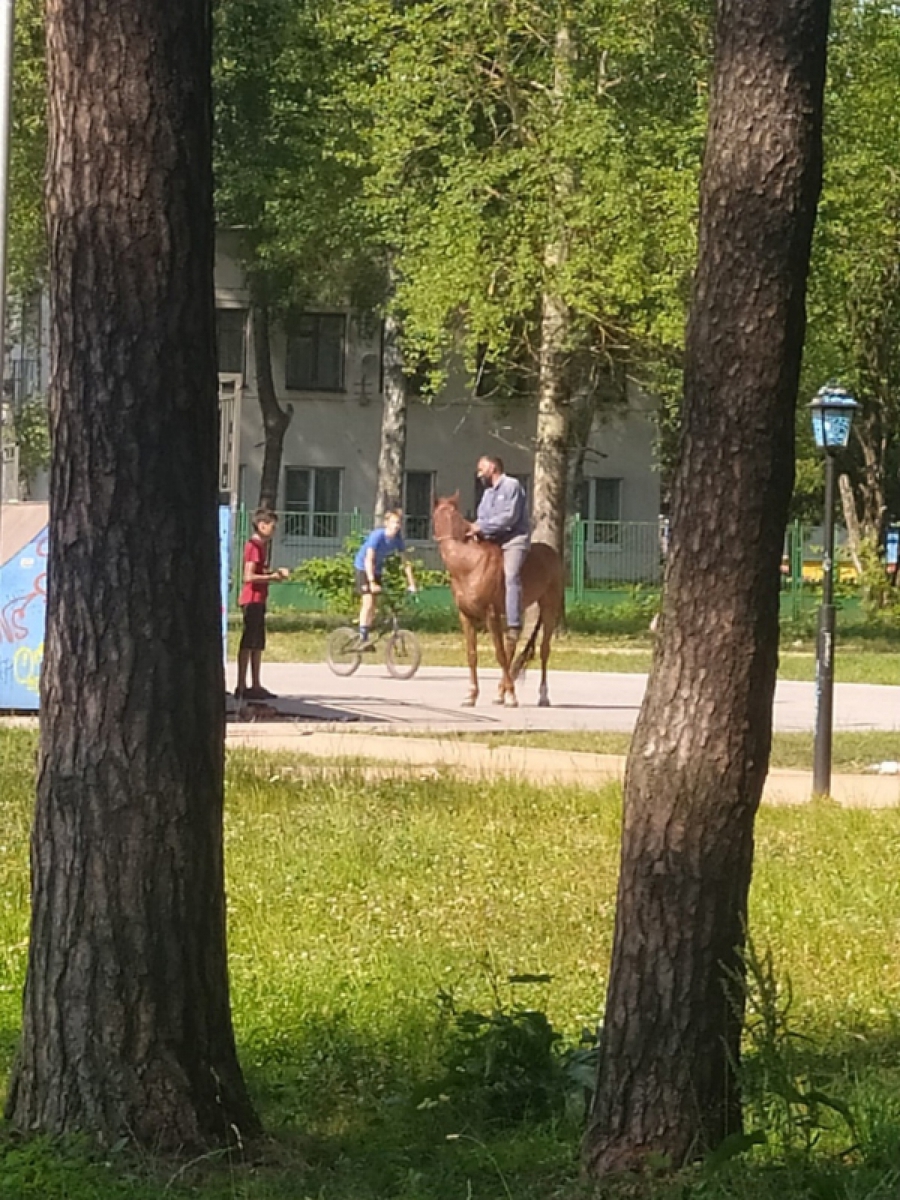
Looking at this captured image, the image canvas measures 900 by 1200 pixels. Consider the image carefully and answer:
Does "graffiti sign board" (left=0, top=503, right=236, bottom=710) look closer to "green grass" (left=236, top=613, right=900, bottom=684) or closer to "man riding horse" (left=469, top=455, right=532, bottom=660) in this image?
"man riding horse" (left=469, top=455, right=532, bottom=660)

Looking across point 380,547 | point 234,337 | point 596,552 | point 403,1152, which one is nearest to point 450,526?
point 380,547

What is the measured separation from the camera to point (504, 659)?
2091 centimetres

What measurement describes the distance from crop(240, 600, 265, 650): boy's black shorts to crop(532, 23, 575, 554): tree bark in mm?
16508

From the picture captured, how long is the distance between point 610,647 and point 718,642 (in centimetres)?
2996

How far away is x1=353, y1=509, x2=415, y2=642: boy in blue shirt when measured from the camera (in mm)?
25891

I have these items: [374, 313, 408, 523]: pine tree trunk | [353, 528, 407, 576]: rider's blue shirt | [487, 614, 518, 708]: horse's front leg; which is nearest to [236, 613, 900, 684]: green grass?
[353, 528, 407, 576]: rider's blue shirt

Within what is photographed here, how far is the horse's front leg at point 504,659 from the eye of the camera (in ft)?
67.9

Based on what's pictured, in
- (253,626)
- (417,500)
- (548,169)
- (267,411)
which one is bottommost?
(253,626)

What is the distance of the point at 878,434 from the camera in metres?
52.2

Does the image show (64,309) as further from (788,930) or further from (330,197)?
(330,197)

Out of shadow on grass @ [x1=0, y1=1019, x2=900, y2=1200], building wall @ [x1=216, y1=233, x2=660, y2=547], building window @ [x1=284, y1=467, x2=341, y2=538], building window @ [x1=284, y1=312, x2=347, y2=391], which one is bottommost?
shadow on grass @ [x1=0, y1=1019, x2=900, y2=1200]

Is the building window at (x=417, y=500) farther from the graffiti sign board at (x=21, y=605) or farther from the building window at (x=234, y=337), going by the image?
the graffiti sign board at (x=21, y=605)

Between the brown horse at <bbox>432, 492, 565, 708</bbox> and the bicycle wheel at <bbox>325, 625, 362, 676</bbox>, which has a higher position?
the brown horse at <bbox>432, 492, 565, 708</bbox>

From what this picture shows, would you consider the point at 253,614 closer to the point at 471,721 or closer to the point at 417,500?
the point at 471,721
